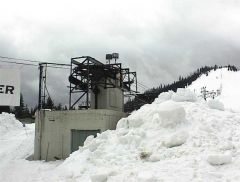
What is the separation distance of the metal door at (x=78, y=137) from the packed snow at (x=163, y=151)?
234 cm

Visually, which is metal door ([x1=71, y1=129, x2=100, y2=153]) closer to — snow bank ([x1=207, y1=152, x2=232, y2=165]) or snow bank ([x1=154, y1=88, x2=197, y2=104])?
snow bank ([x1=154, y1=88, x2=197, y2=104])

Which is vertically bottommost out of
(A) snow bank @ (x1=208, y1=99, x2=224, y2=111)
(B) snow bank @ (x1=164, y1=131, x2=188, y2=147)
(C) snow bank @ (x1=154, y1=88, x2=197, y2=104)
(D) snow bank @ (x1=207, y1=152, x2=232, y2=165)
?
(D) snow bank @ (x1=207, y1=152, x2=232, y2=165)

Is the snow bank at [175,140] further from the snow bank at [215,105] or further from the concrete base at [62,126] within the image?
the concrete base at [62,126]

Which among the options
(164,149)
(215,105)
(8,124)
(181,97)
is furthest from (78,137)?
(8,124)

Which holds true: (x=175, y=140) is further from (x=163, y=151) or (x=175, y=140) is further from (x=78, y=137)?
(x=78, y=137)

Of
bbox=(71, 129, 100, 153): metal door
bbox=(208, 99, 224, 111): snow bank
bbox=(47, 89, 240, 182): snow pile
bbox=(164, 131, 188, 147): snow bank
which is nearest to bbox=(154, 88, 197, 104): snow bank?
bbox=(208, 99, 224, 111): snow bank

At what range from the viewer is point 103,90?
2712 centimetres

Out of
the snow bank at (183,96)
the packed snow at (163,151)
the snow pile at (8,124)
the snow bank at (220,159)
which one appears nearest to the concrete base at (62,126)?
the packed snow at (163,151)

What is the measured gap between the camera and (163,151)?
14.5 meters

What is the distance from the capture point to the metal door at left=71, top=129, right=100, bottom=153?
22.2 metres

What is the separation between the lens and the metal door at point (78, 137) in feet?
→ 72.7

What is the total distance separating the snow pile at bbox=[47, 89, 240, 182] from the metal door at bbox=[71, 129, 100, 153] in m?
3.92

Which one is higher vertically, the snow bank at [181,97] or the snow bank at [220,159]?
the snow bank at [181,97]

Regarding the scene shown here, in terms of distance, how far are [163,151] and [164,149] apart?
179 mm
